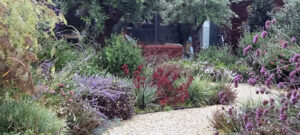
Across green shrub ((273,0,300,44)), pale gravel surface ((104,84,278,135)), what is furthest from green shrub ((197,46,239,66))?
pale gravel surface ((104,84,278,135))

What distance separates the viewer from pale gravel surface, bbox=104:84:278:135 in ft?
15.4

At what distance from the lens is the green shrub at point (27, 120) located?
3.31 m

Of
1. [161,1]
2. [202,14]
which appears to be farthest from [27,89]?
[202,14]

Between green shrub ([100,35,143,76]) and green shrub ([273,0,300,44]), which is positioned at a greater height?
green shrub ([273,0,300,44])

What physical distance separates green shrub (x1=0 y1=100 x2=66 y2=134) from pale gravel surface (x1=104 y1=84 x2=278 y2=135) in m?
1.01

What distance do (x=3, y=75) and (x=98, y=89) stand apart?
5.49 ft

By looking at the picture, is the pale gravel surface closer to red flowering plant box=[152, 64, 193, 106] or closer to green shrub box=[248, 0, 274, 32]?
red flowering plant box=[152, 64, 193, 106]

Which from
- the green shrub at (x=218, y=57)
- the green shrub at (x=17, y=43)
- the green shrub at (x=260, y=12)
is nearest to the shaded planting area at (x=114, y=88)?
the green shrub at (x=17, y=43)

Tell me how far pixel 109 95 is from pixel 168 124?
3.43ft

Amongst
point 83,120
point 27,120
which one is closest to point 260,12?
point 83,120

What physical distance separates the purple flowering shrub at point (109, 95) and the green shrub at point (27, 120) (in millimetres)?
1240

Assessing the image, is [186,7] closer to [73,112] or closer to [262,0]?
[262,0]

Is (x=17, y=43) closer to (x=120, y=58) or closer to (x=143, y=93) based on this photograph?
(x=143, y=93)

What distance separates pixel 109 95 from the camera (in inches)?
191
